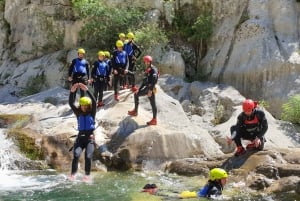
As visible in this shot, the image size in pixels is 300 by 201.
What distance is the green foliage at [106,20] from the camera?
732 inches

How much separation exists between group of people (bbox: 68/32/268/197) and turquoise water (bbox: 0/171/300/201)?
475 mm

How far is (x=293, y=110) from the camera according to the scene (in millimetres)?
15148

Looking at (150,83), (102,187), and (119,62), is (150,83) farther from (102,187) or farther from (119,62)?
(102,187)

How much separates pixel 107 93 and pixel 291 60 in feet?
20.5

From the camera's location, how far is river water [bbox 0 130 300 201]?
8711 mm

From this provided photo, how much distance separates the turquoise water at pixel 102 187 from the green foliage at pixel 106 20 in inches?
332

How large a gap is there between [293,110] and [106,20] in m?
7.61

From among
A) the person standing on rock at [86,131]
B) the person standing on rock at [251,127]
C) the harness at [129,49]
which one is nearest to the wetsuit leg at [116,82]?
the harness at [129,49]

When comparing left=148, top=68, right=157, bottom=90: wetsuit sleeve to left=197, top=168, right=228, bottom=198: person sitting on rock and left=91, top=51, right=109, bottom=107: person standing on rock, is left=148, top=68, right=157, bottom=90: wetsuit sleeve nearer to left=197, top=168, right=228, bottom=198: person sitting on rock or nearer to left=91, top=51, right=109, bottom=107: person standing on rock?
left=91, top=51, right=109, bottom=107: person standing on rock

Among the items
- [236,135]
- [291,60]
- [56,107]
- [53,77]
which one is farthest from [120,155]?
[53,77]

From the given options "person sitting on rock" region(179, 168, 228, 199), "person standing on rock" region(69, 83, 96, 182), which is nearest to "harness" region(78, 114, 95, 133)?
"person standing on rock" region(69, 83, 96, 182)

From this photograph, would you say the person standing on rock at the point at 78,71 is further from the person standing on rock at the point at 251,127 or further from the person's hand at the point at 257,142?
the person's hand at the point at 257,142

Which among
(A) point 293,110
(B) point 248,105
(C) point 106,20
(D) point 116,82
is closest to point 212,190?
(B) point 248,105

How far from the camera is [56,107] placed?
14883 millimetres
